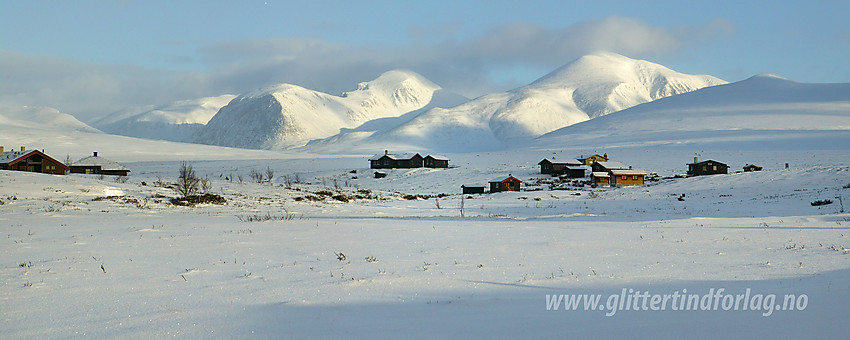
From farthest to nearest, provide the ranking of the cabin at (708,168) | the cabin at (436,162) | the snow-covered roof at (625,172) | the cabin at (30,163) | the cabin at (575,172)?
1. the cabin at (436,162)
2. the cabin at (575,172)
3. the cabin at (708,168)
4. the snow-covered roof at (625,172)
5. the cabin at (30,163)

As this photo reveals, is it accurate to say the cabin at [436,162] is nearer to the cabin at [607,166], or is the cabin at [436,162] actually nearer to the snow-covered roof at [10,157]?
the cabin at [607,166]

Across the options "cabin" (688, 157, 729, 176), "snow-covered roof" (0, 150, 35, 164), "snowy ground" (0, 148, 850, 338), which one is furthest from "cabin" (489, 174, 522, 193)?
"snow-covered roof" (0, 150, 35, 164)

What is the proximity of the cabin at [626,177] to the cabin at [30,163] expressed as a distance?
7628 cm

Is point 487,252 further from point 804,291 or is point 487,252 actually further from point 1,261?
point 1,261

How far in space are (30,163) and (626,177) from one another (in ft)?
265

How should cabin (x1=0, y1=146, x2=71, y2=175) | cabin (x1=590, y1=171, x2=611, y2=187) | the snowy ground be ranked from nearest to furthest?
the snowy ground
cabin (x1=0, y1=146, x2=71, y2=175)
cabin (x1=590, y1=171, x2=611, y2=187)

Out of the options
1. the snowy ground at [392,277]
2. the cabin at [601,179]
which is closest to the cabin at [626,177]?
the cabin at [601,179]

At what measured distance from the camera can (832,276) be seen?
7984mm

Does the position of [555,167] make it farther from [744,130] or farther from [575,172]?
[744,130]

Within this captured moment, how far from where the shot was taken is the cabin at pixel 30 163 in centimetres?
7094

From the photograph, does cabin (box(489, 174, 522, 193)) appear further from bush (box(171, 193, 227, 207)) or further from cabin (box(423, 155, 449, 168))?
cabin (box(423, 155, 449, 168))

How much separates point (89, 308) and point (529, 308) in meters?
5.78

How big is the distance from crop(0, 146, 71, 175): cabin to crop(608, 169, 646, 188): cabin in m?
76.3

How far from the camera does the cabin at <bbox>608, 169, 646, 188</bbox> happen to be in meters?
72.6
